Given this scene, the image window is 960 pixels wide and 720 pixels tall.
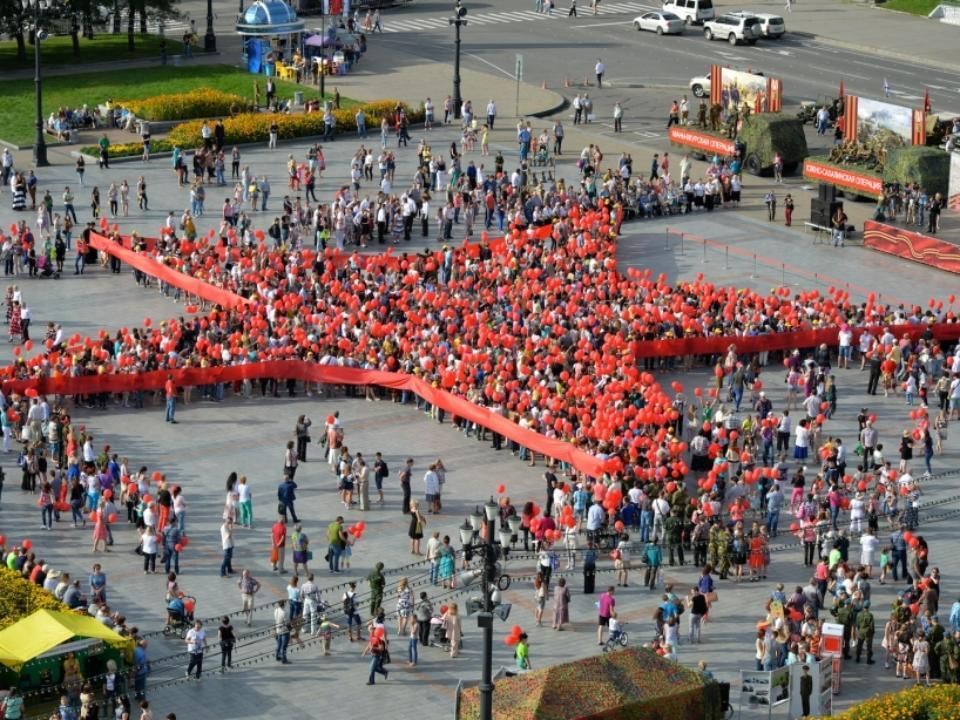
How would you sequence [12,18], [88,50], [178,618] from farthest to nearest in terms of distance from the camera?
[88,50] < [12,18] < [178,618]

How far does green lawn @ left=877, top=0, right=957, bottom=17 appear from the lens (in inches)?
3900

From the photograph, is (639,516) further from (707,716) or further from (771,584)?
(707,716)

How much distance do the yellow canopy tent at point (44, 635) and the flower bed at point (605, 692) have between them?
6.33 meters

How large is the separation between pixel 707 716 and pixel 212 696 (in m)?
8.32

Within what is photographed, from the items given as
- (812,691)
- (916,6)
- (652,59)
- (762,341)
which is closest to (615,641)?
(812,691)

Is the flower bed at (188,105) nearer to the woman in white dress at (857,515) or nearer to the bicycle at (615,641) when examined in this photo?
the woman in white dress at (857,515)

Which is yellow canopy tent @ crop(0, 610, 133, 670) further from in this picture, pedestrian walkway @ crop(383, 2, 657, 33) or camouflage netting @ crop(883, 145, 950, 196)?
pedestrian walkway @ crop(383, 2, 657, 33)

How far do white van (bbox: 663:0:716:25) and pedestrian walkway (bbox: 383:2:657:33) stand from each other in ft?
14.8

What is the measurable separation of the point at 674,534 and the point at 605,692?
8666mm

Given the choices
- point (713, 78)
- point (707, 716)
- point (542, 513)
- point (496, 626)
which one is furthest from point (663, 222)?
point (707, 716)

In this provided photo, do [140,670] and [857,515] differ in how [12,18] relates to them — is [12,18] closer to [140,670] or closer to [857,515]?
[857,515]

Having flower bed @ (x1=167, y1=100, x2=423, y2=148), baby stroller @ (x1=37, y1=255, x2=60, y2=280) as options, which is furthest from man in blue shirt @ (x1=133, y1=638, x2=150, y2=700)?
flower bed @ (x1=167, y1=100, x2=423, y2=148)

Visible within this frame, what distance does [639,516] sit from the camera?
42719 mm

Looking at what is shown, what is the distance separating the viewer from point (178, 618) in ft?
125
